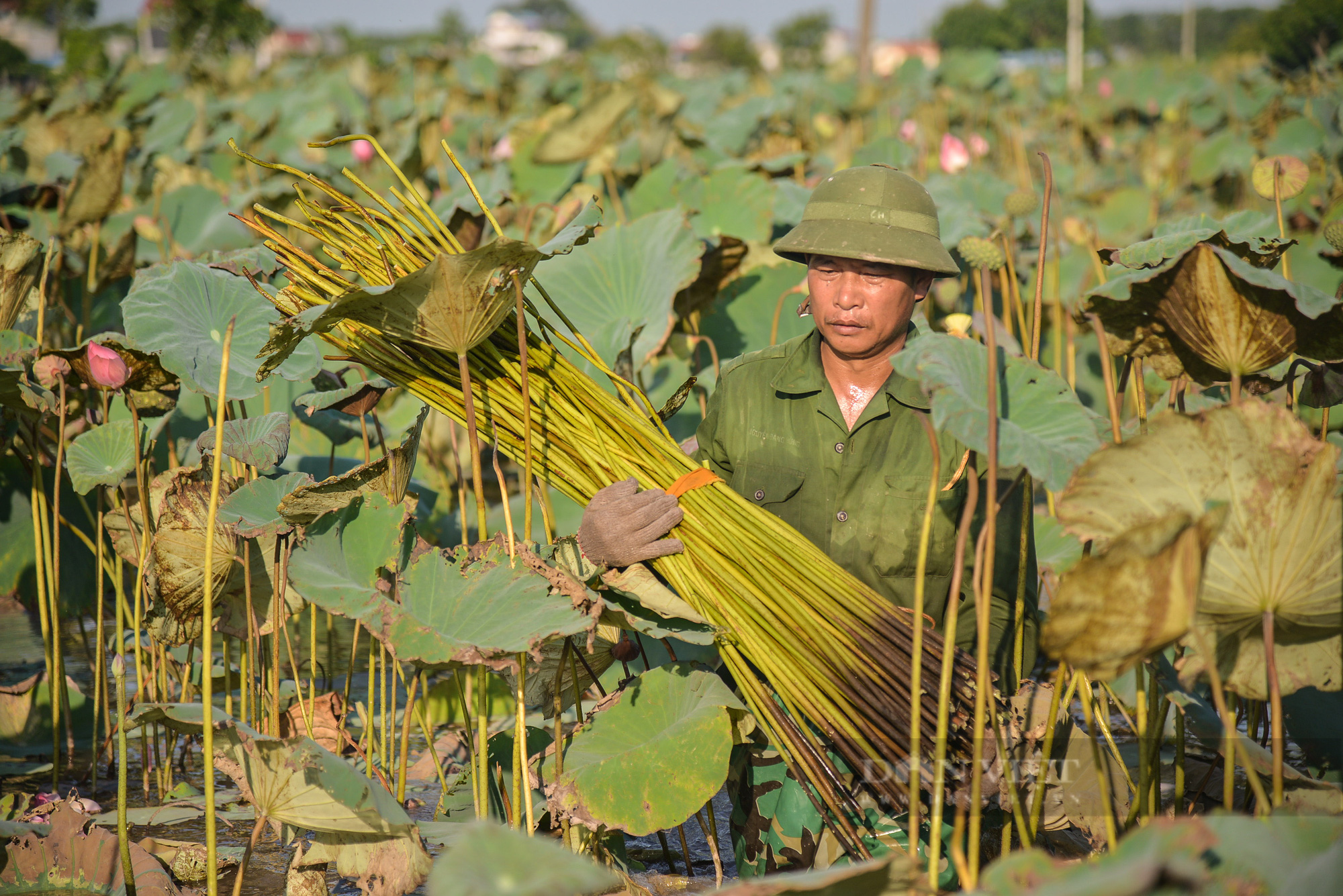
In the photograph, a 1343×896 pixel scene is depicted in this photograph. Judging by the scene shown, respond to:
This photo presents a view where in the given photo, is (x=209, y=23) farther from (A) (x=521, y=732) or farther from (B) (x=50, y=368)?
(A) (x=521, y=732)

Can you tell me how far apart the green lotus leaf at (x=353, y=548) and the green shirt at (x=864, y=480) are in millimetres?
656

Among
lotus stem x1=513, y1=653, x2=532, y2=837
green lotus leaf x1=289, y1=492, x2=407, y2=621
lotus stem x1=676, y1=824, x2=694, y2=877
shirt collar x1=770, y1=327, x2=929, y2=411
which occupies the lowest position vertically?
lotus stem x1=676, y1=824, x2=694, y2=877

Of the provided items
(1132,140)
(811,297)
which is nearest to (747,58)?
(1132,140)

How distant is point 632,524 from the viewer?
1.69 m

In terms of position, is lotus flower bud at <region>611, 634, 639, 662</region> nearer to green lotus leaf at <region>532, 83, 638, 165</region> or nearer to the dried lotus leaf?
the dried lotus leaf

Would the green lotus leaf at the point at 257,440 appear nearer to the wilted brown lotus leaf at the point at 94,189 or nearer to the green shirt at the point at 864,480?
the green shirt at the point at 864,480

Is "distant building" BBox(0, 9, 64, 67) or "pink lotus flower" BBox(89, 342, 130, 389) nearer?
"pink lotus flower" BBox(89, 342, 130, 389)

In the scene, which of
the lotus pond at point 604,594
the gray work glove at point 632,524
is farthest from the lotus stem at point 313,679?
the gray work glove at point 632,524

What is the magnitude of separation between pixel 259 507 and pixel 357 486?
209mm

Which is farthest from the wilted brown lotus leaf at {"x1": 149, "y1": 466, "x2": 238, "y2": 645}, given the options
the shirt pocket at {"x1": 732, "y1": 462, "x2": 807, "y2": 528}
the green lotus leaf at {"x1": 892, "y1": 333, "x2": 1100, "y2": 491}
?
the green lotus leaf at {"x1": 892, "y1": 333, "x2": 1100, "y2": 491}

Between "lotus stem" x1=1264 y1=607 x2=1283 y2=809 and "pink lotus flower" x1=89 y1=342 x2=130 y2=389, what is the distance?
6.04 feet

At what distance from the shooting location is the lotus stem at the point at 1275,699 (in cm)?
121

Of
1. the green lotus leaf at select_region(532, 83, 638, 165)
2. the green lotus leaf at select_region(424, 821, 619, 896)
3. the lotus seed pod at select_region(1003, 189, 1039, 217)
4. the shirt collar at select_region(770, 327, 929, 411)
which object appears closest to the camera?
the green lotus leaf at select_region(424, 821, 619, 896)

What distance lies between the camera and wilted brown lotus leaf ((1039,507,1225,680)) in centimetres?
105
